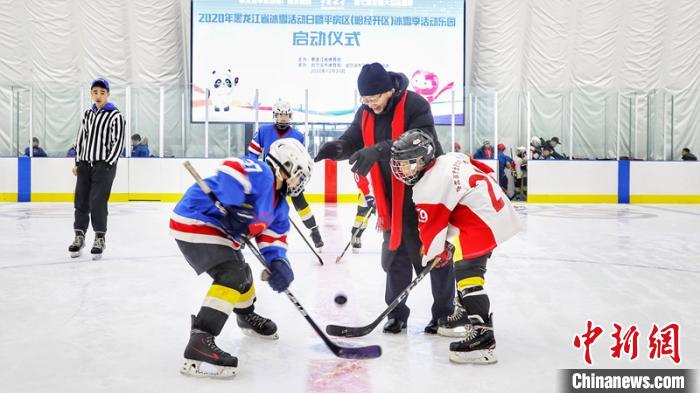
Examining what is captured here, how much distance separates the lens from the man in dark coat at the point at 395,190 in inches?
107

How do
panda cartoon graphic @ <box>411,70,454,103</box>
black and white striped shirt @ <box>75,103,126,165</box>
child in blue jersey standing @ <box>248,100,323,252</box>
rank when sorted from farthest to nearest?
panda cartoon graphic @ <box>411,70,454,103</box>, child in blue jersey standing @ <box>248,100,323,252</box>, black and white striped shirt @ <box>75,103,126,165</box>

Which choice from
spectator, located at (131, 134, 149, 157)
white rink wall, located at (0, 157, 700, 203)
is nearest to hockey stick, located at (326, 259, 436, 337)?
white rink wall, located at (0, 157, 700, 203)

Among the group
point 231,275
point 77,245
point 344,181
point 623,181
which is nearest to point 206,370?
point 231,275

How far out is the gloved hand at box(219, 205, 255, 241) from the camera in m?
2.15

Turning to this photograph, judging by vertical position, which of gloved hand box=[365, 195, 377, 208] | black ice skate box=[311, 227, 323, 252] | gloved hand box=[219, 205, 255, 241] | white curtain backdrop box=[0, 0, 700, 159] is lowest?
black ice skate box=[311, 227, 323, 252]

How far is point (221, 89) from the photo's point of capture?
1092 cm

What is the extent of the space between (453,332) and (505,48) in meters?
10.6

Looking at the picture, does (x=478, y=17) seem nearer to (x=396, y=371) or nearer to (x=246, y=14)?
(x=246, y=14)

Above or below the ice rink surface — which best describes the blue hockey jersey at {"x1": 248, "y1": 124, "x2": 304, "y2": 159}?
above

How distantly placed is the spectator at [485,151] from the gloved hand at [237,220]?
A: 28.9 feet

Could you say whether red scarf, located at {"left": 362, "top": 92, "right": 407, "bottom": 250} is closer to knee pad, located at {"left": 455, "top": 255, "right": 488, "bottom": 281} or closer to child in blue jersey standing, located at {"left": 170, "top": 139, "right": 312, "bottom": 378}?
knee pad, located at {"left": 455, "top": 255, "right": 488, "bottom": 281}

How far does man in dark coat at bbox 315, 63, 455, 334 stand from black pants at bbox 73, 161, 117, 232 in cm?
226

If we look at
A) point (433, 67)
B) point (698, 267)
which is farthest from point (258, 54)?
point (698, 267)

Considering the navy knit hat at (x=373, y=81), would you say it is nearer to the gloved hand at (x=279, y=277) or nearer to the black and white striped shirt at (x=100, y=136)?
the gloved hand at (x=279, y=277)
